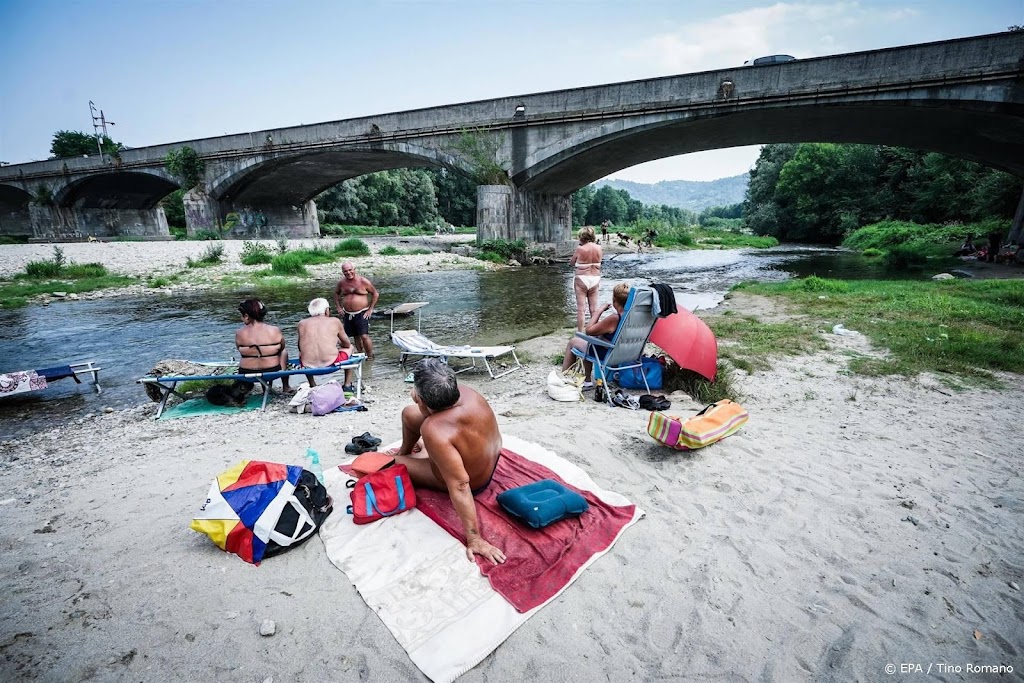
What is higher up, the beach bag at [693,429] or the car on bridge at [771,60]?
the car on bridge at [771,60]

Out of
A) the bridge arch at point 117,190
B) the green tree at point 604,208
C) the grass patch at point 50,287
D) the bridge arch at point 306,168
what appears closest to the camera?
the grass patch at point 50,287

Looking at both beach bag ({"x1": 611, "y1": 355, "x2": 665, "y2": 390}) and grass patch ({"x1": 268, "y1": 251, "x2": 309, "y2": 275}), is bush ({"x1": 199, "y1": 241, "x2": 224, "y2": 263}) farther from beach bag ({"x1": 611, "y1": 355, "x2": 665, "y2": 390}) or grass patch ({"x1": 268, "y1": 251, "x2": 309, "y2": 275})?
beach bag ({"x1": 611, "y1": 355, "x2": 665, "y2": 390})

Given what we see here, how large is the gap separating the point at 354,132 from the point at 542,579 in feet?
93.5

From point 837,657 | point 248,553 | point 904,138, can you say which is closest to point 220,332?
point 248,553

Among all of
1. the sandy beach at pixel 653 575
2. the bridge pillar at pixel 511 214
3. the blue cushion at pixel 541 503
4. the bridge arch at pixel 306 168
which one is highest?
the bridge arch at pixel 306 168

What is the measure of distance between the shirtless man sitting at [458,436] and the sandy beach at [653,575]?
2.03 ft

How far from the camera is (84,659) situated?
1992mm

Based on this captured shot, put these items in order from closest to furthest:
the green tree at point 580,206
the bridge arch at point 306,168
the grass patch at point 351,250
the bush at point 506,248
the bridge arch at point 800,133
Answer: the bridge arch at point 800,133, the grass patch at point 351,250, the bush at point 506,248, the bridge arch at point 306,168, the green tree at point 580,206

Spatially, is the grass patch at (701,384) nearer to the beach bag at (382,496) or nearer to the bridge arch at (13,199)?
the beach bag at (382,496)

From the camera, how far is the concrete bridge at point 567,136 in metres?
15.5

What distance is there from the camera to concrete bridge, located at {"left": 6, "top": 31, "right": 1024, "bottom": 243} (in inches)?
609

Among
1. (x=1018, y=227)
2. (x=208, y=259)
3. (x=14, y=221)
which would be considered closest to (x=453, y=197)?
(x=14, y=221)

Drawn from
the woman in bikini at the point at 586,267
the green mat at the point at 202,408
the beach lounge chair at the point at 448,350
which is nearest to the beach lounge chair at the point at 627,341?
the beach lounge chair at the point at 448,350

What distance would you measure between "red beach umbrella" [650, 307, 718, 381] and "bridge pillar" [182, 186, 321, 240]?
1378 inches
